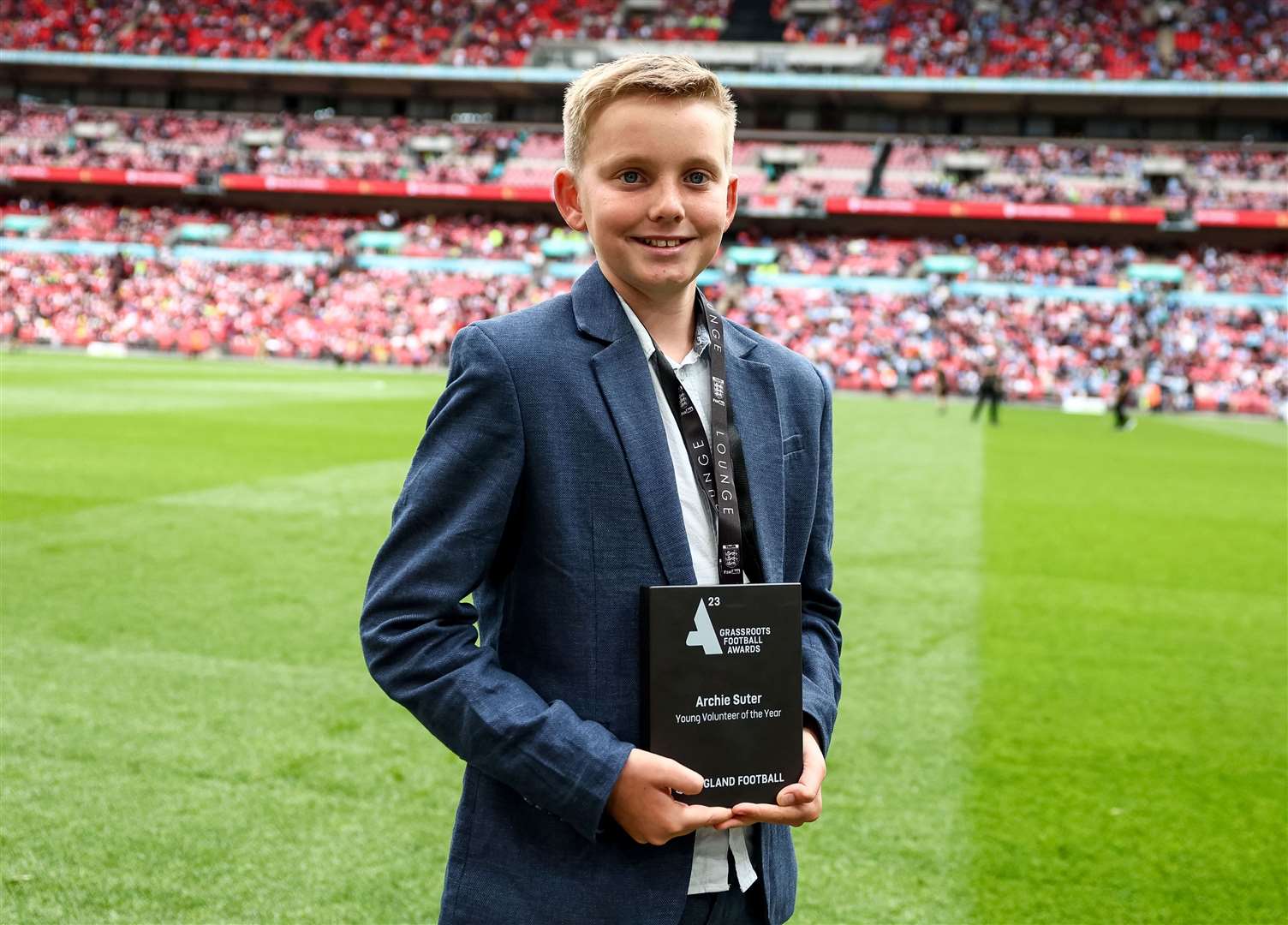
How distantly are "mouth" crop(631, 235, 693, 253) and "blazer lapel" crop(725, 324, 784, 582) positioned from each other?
24 centimetres

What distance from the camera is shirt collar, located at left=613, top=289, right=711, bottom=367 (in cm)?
193

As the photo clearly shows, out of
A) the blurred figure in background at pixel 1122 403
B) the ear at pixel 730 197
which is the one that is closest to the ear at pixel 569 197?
the ear at pixel 730 197

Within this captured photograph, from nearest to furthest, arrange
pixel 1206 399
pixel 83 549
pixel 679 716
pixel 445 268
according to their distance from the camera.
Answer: pixel 679 716
pixel 83 549
pixel 1206 399
pixel 445 268

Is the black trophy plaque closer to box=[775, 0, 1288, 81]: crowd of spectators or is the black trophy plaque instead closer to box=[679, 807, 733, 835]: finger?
box=[679, 807, 733, 835]: finger

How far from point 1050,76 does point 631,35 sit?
20.5m

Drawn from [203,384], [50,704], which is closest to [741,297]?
[203,384]

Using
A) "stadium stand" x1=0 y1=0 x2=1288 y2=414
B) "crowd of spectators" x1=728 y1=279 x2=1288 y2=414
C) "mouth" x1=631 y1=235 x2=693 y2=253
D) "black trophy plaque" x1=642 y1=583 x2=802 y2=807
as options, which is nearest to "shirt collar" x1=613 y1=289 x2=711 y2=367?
"mouth" x1=631 y1=235 x2=693 y2=253

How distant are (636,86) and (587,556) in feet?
2.43

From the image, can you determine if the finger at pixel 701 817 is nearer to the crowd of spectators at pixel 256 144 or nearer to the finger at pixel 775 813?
the finger at pixel 775 813

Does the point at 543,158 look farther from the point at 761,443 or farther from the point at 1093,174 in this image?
the point at 761,443

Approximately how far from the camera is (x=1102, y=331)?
42.7m

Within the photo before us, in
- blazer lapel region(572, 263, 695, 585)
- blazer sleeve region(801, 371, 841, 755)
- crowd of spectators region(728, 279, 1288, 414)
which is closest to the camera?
blazer lapel region(572, 263, 695, 585)

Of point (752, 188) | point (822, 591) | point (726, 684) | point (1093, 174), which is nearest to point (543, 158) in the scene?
point (752, 188)

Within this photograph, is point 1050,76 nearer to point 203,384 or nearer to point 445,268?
point 445,268
